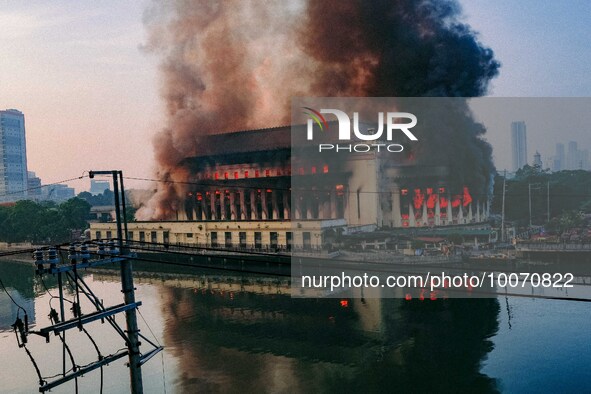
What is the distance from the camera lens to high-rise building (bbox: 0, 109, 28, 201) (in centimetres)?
14075

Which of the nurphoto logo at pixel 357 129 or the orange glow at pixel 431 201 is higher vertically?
the nurphoto logo at pixel 357 129

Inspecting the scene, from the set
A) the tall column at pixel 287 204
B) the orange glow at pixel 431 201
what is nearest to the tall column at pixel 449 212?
the orange glow at pixel 431 201

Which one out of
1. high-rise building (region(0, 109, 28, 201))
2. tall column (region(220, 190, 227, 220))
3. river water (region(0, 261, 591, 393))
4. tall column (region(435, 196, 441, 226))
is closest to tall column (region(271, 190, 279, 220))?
tall column (region(220, 190, 227, 220))

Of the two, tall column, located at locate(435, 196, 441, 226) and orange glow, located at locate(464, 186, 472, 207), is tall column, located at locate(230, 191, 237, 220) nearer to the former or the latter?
tall column, located at locate(435, 196, 441, 226)

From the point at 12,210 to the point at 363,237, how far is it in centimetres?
5231

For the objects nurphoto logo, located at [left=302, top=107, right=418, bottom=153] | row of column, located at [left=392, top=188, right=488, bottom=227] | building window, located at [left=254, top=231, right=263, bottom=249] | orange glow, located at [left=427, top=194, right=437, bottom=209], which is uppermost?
nurphoto logo, located at [left=302, top=107, right=418, bottom=153]

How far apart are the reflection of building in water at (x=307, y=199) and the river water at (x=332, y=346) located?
14855mm

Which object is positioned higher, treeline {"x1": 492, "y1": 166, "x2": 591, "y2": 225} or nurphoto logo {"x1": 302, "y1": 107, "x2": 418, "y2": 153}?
nurphoto logo {"x1": 302, "y1": 107, "x2": 418, "y2": 153}

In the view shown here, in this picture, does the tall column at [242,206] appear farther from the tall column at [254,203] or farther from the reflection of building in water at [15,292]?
the reflection of building in water at [15,292]

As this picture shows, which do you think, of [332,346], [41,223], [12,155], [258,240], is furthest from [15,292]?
[12,155]

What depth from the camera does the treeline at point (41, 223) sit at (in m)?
70.8

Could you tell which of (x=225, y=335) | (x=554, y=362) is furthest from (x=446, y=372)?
(x=225, y=335)

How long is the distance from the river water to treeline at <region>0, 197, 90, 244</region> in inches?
1449

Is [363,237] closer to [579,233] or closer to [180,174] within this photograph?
[579,233]
